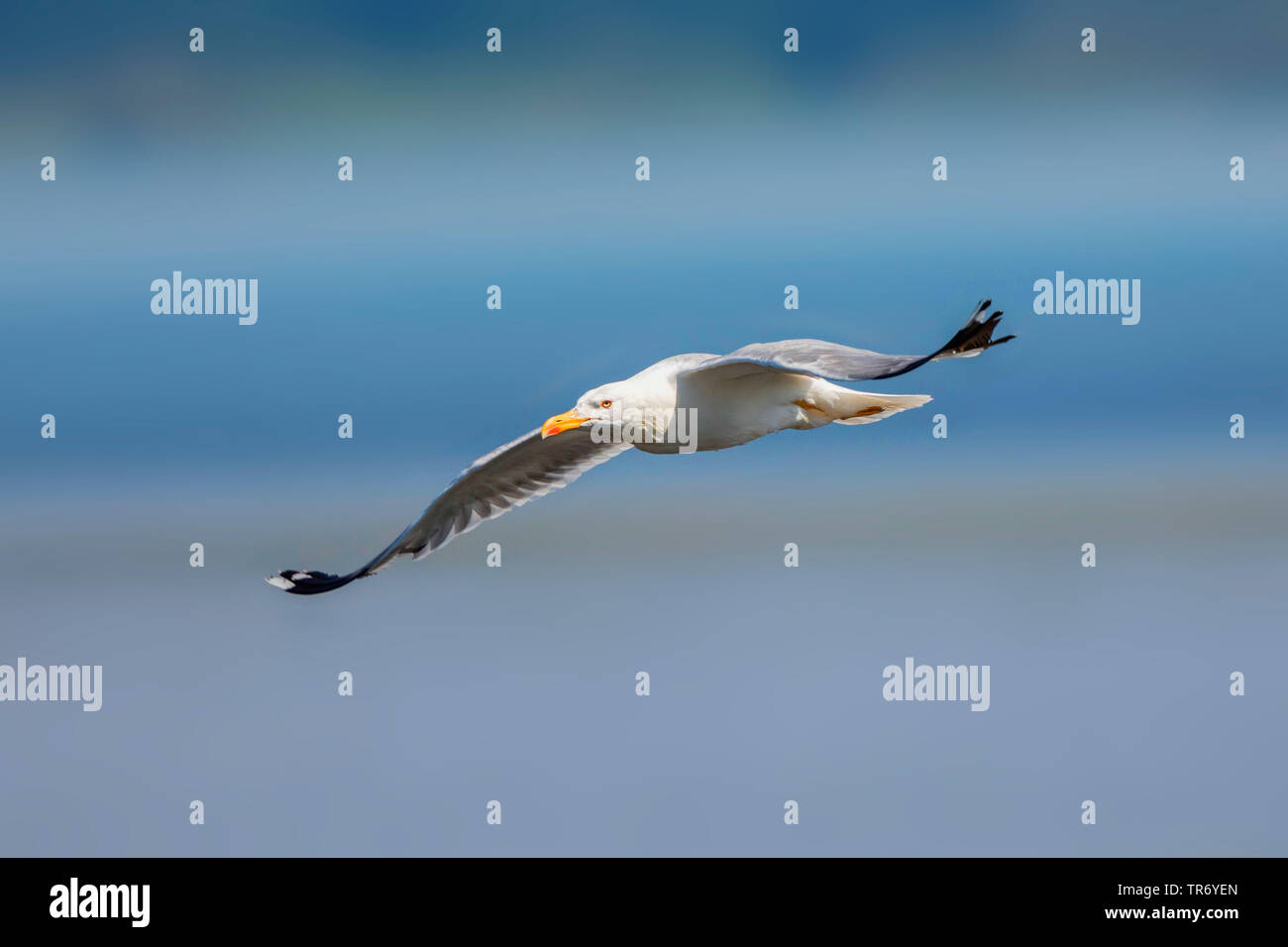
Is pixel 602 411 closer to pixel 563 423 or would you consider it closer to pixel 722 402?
pixel 563 423

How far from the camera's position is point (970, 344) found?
196 inches

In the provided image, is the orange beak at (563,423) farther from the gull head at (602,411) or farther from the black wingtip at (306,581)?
the black wingtip at (306,581)

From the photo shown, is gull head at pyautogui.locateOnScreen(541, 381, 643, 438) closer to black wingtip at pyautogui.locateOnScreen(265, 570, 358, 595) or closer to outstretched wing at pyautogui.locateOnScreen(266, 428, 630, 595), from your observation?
outstretched wing at pyautogui.locateOnScreen(266, 428, 630, 595)

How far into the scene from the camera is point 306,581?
21.8 feet

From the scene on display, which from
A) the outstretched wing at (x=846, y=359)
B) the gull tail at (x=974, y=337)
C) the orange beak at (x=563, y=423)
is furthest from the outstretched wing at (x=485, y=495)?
the gull tail at (x=974, y=337)

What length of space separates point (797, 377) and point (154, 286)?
4947 mm

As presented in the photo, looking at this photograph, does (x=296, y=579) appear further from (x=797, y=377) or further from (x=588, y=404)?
(x=797, y=377)

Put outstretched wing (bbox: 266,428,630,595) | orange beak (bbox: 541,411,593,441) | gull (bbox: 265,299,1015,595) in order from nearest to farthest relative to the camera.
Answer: gull (bbox: 265,299,1015,595), orange beak (bbox: 541,411,593,441), outstretched wing (bbox: 266,428,630,595)

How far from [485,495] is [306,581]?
0.94 m

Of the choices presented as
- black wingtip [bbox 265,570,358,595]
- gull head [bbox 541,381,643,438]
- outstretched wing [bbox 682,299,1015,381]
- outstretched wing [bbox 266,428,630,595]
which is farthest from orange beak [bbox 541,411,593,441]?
black wingtip [bbox 265,570,358,595]

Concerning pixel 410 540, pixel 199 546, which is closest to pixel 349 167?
pixel 199 546

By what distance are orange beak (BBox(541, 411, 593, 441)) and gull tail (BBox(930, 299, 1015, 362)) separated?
1.46 metres

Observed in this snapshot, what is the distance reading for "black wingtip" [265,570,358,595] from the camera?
6535 millimetres

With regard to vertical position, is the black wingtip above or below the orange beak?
below
